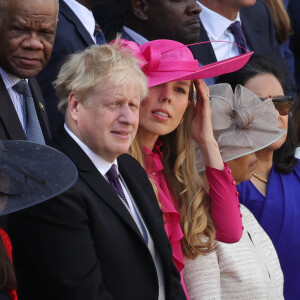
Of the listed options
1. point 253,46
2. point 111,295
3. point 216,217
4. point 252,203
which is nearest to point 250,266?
point 216,217

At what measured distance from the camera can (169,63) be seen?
4277 mm

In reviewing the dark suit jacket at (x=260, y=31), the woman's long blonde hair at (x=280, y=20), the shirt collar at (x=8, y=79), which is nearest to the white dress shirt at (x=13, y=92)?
the shirt collar at (x=8, y=79)

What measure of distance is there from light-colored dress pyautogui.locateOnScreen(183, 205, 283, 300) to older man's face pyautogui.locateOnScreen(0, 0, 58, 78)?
3.97 feet

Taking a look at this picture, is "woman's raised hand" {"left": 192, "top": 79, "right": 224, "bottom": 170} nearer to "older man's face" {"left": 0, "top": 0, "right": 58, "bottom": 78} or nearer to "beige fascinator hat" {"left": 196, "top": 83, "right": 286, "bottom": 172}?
"beige fascinator hat" {"left": 196, "top": 83, "right": 286, "bottom": 172}

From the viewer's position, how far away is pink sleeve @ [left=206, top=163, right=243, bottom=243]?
14.0 feet

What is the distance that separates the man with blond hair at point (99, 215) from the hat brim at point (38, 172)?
7.0 inches

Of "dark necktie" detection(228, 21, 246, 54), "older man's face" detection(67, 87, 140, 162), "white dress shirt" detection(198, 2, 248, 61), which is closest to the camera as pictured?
"older man's face" detection(67, 87, 140, 162)

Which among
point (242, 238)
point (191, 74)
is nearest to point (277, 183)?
point (242, 238)

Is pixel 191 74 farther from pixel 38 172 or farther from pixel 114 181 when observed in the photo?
pixel 38 172

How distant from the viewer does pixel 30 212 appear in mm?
3236

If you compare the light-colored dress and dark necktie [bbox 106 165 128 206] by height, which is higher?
dark necktie [bbox 106 165 128 206]

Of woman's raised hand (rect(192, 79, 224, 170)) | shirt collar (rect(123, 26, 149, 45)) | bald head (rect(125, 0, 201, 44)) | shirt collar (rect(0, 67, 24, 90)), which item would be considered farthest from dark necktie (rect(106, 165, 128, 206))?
bald head (rect(125, 0, 201, 44))

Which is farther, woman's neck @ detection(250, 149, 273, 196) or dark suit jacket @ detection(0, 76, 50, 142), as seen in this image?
woman's neck @ detection(250, 149, 273, 196)

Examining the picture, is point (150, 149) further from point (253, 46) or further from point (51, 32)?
point (253, 46)
